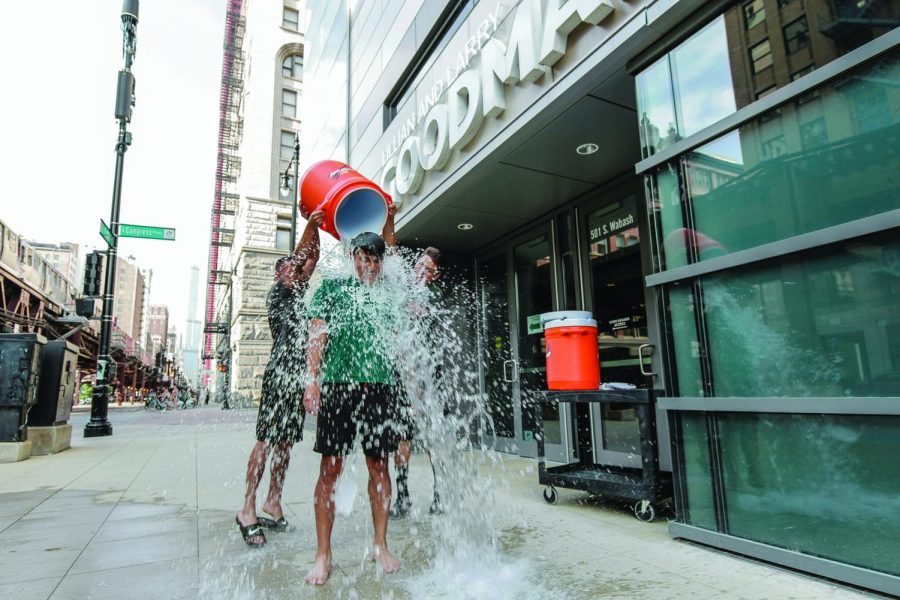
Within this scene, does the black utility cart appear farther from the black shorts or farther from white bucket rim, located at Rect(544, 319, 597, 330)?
the black shorts

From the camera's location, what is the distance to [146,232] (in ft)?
35.1

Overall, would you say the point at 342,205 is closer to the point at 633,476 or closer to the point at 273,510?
the point at 273,510

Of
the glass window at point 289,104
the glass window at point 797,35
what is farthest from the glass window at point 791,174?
the glass window at point 289,104

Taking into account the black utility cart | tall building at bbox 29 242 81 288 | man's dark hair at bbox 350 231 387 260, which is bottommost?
the black utility cart

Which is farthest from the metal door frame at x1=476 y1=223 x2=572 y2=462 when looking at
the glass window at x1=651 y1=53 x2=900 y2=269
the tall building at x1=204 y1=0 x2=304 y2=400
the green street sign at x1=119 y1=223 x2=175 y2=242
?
the tall building at x1=204 y1=0 x2=304 y2=400

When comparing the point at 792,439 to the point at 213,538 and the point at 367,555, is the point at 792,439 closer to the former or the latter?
the point at 367,555

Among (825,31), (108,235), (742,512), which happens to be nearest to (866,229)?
(825,31)

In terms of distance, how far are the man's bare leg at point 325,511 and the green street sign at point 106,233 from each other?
411 inches

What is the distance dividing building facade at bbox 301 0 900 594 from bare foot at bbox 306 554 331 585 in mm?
2055

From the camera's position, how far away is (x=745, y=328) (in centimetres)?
282

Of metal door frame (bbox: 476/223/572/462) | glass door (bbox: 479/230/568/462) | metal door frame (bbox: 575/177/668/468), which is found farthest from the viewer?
glass door (bbox: 479/230/568/462)

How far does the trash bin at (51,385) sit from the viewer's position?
295 inches

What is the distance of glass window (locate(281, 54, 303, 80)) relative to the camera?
29.5m

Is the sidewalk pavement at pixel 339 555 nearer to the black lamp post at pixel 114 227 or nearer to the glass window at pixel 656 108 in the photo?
the glass window at pixel 656 108
